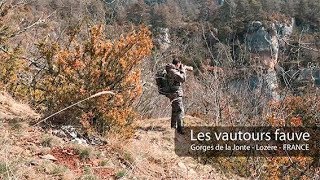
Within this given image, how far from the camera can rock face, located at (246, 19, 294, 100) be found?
860 centimetres

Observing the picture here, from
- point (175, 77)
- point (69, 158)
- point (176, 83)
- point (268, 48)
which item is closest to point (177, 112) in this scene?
point (176, 83)

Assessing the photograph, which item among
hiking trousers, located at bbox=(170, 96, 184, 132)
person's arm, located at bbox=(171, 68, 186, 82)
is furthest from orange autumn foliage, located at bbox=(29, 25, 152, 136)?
hiking trousers, located at bbox=(170, 96, 184, 132)

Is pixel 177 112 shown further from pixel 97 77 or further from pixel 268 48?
pixel 268 48

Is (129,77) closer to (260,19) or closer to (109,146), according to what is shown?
(109,146)

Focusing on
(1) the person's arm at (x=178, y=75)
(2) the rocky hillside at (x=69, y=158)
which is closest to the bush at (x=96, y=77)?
(2) the rocky hillside at (x=69, y=158)

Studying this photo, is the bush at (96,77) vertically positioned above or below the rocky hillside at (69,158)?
above

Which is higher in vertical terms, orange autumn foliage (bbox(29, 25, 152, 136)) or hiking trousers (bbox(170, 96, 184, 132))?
orange autumn foliage (bbox(29, 25, 152, 136))

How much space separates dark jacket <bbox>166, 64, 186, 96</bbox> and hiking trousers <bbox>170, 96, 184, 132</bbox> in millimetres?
125

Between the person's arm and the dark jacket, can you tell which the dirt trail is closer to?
the dark jacket

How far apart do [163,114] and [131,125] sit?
7951mm

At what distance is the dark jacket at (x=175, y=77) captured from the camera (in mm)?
7770

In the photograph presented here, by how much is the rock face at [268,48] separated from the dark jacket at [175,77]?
1.58 m

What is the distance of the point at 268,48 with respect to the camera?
23.5 m

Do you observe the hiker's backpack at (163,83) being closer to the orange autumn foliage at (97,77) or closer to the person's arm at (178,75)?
the person's arm at (178,75)
